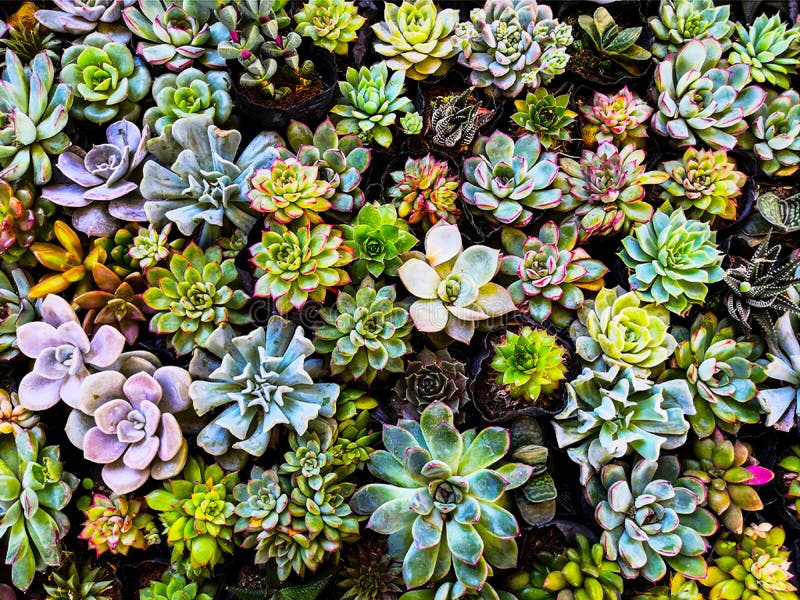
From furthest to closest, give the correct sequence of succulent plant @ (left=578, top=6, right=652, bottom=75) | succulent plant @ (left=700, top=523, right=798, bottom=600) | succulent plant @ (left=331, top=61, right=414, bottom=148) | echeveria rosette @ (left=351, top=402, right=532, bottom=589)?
succulent plant @ (left=578, top=6, right=652, bottom=75)
succulent plant @ (left=331, top=61, right=414, bottom=148)
succulent plant @ (left=700, top=523, right=798, bottom=600)
echeveria rosette @ (left=351, top=402, right=532, bottom=589)

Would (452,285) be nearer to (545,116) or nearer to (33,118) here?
(545,116)

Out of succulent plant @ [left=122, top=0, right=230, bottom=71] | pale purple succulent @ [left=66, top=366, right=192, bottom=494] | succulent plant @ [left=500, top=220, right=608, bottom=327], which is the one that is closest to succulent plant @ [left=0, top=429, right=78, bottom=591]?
pale purple succulent @ [left=66, top=366, right=192, bottom=494]

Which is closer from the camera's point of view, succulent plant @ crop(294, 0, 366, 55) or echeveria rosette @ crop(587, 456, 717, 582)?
echeveria rosette @ crop(587, 456, 717, 582)

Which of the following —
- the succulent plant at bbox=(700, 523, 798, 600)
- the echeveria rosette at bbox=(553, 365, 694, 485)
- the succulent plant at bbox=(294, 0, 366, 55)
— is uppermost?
the succulent plant at bbox=(294, 0, 366, 55)

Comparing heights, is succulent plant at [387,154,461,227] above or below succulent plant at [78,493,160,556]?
above

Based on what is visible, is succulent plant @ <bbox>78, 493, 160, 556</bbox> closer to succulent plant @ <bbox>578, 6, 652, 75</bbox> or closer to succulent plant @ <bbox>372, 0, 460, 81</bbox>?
succulent plant @ <bbox>372, 0, 460, 81</bbox>

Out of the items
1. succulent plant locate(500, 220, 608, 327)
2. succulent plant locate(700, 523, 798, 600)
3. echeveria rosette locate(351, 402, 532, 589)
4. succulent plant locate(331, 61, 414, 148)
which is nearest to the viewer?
echeveria rosette locate(351, 402, 532, 589)
